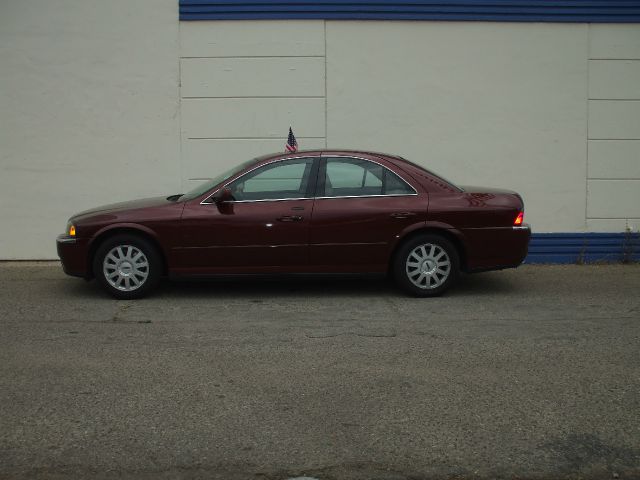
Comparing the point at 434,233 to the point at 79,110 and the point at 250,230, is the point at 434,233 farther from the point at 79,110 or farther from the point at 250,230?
the point at 79,110

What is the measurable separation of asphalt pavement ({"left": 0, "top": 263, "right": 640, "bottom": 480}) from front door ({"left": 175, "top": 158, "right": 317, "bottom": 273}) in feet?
1.35

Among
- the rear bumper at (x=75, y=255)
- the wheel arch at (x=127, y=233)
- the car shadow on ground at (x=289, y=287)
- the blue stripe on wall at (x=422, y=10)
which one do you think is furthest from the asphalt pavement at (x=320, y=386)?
the blue stripe on wall at (x=422, y=10)

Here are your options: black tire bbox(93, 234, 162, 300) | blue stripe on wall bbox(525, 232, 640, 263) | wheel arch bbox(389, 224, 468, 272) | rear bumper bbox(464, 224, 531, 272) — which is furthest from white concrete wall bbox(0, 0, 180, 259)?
blue stripe on wall bbox(525, 232, 640, 263)

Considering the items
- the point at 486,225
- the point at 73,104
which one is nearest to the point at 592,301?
the point at 486,225

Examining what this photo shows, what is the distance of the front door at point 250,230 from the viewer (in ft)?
25.9

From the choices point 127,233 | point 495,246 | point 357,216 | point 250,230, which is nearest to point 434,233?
point 495,246

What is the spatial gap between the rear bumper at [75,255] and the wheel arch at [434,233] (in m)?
3.16

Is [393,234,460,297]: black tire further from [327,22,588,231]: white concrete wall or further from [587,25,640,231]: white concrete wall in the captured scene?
[587,25,640,231]: white concrete wall

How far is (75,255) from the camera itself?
26.2 feet

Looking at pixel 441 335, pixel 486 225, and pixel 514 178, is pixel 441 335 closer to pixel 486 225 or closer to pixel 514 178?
pixel 486 225

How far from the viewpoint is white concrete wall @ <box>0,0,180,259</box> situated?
34.3 feet

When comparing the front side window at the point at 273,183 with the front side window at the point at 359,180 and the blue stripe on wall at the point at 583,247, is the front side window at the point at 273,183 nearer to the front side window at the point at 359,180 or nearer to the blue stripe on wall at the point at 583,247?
the front side window at the point at 359,180

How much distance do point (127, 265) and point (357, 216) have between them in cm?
241

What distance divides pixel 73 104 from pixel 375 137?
4.12m
